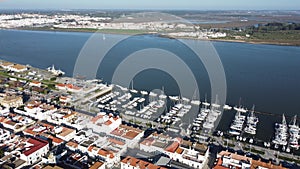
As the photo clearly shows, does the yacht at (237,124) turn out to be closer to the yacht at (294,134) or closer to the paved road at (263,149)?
the paved road at (263,149)

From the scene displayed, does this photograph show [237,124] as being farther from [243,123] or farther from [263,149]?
Answer: [263,149]

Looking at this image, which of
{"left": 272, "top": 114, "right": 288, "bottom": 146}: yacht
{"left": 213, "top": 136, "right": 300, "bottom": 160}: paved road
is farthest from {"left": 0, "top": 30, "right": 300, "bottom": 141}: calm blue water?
{"left": 213, "top": 136, "right": 300, "bottom": 160}: paved road

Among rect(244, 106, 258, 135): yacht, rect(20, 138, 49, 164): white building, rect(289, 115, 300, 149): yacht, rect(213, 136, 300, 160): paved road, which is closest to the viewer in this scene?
rect(20, 138, 49, 164): white building

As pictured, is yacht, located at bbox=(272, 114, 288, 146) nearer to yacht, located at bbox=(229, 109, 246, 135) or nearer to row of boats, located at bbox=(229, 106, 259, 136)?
row of boats, located at bbox=(229, 106, 259, 136)

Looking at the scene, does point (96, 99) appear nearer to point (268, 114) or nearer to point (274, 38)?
point (268, 114)

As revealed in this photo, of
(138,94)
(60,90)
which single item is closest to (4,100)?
(60,90)

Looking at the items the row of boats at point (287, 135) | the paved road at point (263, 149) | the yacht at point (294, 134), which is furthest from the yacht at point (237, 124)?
the yacht at point (294, 134)

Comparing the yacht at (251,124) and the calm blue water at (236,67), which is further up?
the calm blue water at (236,67)

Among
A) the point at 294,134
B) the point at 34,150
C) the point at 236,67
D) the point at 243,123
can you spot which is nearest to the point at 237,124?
the point at 243,123
